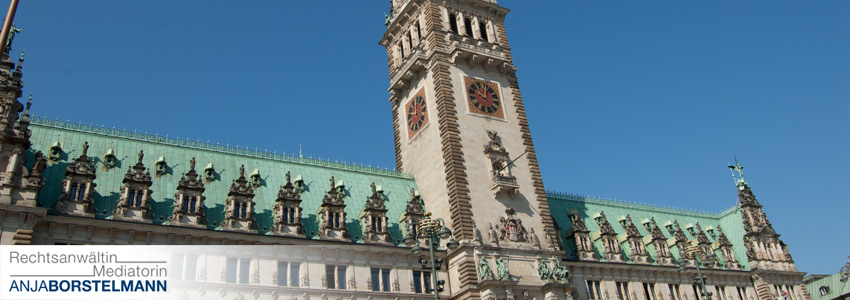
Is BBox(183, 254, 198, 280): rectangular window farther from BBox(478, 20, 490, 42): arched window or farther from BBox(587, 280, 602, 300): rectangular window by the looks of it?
BBox(478, 20, 490, 42): arched window

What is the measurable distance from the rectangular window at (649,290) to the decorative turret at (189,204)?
131ft

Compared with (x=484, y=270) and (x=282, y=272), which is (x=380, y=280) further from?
(x=484, y=270)

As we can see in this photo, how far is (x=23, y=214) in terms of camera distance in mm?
38031

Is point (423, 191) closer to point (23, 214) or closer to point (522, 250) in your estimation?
point (522, 250)

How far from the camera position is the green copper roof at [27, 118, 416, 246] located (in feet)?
150

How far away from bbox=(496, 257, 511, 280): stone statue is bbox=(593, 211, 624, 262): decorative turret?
1583 cm

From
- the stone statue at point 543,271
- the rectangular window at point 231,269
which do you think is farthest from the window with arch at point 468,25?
the rectangular window at point 231,269

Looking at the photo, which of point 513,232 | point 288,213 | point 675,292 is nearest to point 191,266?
point 288,213

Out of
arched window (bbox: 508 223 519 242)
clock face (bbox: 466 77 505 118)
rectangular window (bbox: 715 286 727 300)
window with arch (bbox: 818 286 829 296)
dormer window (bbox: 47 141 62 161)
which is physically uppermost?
clock face (bbox: 466 77 505 118)

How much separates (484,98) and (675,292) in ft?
85.5

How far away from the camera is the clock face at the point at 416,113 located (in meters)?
61.3

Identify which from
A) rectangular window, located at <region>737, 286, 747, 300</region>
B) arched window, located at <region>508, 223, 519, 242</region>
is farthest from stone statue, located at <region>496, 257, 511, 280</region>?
rectangular window, located at <region>737, 286, 747, 300</region>

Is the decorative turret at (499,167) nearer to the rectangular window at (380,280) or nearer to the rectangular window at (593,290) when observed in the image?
the rectangular window at (593,290)

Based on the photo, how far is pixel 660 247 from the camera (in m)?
67.2
